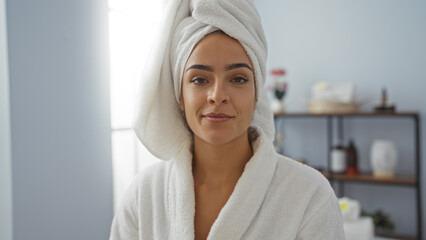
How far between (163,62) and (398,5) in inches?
101

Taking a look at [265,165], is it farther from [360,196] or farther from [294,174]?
[360,196]

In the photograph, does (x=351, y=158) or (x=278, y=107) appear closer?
(x=351, y=158)

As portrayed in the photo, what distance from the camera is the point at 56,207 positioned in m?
1.43

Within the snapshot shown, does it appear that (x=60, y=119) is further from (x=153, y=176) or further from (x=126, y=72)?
(x=126, y=72)

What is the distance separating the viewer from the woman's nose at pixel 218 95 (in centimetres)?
81

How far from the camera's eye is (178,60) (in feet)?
2.90

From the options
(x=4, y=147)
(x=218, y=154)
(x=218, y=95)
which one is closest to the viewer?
(x=218, y=95)

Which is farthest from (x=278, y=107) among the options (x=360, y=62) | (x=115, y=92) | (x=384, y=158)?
(x=115, y=92)

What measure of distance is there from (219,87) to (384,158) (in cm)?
230

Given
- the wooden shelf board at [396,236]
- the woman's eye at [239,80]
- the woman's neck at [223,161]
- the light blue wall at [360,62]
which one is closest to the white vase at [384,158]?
the light blue wall at [360,62]

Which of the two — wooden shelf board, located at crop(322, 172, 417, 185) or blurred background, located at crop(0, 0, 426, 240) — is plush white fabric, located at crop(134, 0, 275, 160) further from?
wooden shelf board, located at crop(322, 172, 417, 185)

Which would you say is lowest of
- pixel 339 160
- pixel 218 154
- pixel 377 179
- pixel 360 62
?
pixel 377 179

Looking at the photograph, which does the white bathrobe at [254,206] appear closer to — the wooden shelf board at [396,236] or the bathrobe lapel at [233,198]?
the bathrobe lapel at [233,198]

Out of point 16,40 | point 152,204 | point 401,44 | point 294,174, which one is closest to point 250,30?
point 294,174
